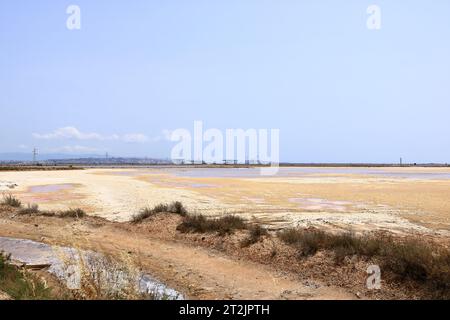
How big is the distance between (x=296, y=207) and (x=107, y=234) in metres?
9.18

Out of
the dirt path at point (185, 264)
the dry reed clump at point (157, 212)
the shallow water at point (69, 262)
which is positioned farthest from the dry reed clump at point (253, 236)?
the dry reed clump at point (157, 212)

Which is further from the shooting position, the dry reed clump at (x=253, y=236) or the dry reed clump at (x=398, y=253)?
the dry reed clump at (x=253, y=236)

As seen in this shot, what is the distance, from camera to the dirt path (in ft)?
24.3

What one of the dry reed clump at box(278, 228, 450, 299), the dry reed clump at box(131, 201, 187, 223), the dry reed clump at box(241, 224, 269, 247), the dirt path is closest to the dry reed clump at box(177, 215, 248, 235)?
the dry reed clump at box(241, 224, 269, 247)

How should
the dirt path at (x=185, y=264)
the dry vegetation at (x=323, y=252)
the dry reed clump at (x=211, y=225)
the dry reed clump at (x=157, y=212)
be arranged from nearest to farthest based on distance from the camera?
the dry vegetation at (x=323, y=252), the dirt path at (x=185, y=264), the dry reed clump at (x=211, y=225), the dry reed clump at (x=157, y=212)

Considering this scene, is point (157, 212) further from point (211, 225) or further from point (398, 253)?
point (398, 253)

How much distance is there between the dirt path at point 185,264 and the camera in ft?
24.3

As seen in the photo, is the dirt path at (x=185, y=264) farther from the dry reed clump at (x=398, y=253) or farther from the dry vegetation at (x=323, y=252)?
the dry reed clump at (x=398, y=253)

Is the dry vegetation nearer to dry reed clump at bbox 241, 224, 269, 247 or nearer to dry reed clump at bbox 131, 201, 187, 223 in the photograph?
dry reed clump at bbox 241, 224, 269, 247

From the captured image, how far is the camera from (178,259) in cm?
981

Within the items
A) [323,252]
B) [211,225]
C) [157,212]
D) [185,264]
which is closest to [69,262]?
[185,264]

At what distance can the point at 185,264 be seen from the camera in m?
9.37
